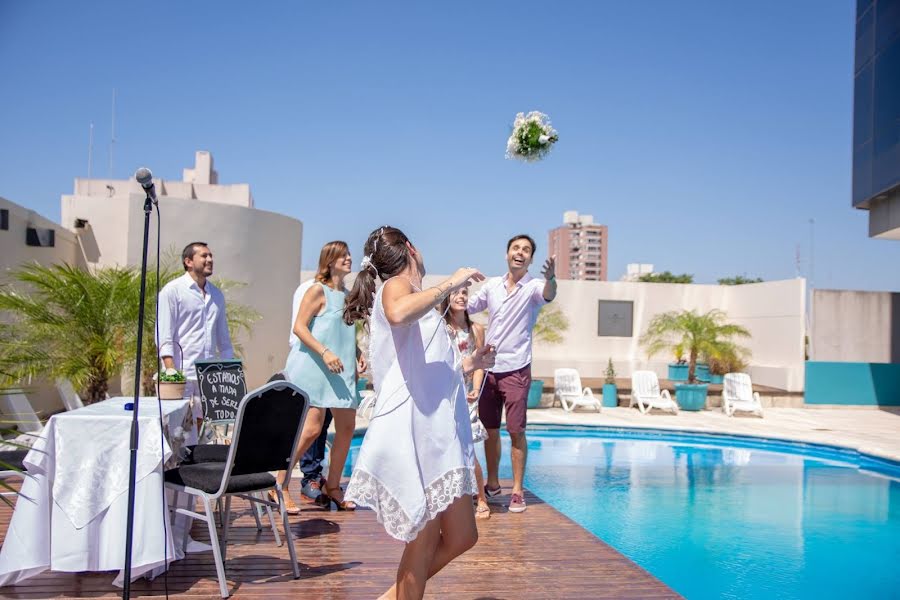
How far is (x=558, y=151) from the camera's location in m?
5.65

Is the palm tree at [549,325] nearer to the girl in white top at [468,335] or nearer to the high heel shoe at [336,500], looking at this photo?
the girl in white top at [468,335]

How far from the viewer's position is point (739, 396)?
1446 centimetres

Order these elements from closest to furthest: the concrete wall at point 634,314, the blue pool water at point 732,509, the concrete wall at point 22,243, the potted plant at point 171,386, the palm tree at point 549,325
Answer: the potted plant at point 171,386, the blue pool water at point 732,509, the concrete wall at point 22,243, the palm tree at point 549,325, the concrete wall at point 634,314

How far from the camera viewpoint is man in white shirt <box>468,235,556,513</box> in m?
5.34

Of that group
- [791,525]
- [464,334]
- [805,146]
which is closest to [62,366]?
[464,334]

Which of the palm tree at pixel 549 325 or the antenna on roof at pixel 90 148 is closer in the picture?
the palm tree at pixel 549 325

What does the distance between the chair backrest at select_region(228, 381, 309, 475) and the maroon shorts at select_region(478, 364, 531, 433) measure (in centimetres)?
186

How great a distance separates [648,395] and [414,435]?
12676 millimetres

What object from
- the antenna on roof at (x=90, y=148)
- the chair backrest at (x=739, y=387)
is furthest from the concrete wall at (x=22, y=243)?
the antenna on roof at (x=90, y=148)

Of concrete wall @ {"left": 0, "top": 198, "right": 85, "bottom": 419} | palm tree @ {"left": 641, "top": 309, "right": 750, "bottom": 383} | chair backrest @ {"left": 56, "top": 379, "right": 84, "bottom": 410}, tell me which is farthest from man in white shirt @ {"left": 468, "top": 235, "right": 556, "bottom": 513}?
palm tree @ {"left": 641, "top": 309, "right": 750, "bottom": 383}

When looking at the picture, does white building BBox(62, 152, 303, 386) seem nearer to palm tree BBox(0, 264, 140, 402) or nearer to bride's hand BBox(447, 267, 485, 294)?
palm tree BBox(0, 264, 140, 402)

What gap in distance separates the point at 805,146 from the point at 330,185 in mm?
16123

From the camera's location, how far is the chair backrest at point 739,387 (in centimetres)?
1445

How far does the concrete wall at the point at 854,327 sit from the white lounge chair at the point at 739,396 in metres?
3.58
